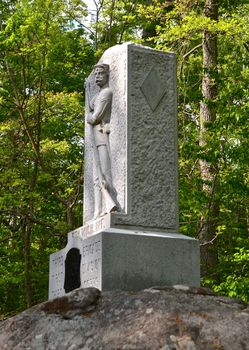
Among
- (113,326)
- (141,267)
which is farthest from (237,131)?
(113,326)

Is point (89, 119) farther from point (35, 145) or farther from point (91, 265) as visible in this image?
point (35, 145)

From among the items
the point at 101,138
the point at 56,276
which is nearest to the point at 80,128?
the point at 101,138

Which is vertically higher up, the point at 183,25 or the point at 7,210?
the point at 183,25

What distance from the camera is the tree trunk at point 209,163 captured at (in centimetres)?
1174

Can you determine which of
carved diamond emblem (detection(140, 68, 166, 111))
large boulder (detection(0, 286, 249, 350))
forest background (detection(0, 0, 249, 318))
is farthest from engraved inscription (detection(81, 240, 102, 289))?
forest background (detection(0, 0, 249, 318))

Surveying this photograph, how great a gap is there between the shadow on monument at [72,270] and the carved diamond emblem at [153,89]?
68.2 inches

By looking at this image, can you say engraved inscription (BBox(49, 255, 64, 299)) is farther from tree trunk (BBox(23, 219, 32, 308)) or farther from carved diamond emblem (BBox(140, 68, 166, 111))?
tree trunk (BBox(23, 219, 32, 308))

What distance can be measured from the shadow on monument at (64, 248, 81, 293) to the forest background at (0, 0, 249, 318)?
445cm

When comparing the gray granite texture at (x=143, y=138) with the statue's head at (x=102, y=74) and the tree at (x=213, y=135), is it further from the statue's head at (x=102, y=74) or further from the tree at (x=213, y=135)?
the tree at (x=213, y=135)

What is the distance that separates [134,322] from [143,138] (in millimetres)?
2356

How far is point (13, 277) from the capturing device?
1370cm

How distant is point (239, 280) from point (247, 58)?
456 cm

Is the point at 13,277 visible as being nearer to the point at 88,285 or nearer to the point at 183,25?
the point at 183,25

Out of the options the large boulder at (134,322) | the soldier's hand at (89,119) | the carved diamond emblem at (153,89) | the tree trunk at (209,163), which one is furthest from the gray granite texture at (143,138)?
the tree trunk at (209,163)
